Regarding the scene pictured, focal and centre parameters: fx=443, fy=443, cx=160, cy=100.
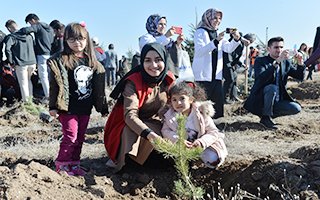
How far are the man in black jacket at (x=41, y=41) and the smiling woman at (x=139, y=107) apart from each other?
198 inches

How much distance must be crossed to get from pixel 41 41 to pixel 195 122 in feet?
18.5

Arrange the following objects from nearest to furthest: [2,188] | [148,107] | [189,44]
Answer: [2,188] → [148,107] → [189,44]

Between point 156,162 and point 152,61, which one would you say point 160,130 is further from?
point 152,61

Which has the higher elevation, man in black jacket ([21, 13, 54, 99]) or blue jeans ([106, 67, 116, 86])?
man in black jacket ([21, 13, 54, 99])

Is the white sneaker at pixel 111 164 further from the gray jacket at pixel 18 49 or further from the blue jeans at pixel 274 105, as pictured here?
the gray jacket at pixel 18 49

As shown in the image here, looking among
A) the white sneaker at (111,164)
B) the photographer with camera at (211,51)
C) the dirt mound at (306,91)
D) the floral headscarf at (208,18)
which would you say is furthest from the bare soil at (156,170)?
the dirt mound at (306,91)

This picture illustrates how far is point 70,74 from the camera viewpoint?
3.80 meters

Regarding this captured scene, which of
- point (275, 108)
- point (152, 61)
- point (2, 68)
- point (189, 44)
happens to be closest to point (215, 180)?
point (152, 61)

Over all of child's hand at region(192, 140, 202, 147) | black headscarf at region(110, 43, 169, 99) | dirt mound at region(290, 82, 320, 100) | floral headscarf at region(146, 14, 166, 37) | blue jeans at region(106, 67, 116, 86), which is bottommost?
blue jeans at region(106, 67, 116, 86)

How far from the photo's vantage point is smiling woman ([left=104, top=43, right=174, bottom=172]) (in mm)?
3609

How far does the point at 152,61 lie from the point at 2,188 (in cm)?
162

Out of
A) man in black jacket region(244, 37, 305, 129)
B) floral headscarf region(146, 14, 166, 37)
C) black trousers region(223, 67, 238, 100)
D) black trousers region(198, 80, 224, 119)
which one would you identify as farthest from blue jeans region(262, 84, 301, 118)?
black trousers region(223, 67, 238, 100)

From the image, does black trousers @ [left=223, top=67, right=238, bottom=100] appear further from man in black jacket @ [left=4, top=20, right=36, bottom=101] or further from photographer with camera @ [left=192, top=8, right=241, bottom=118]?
man in black jacket @ [left=4, top=20, right=36, bottom=101]

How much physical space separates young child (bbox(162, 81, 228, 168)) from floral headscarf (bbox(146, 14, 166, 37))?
2349 millimetres
